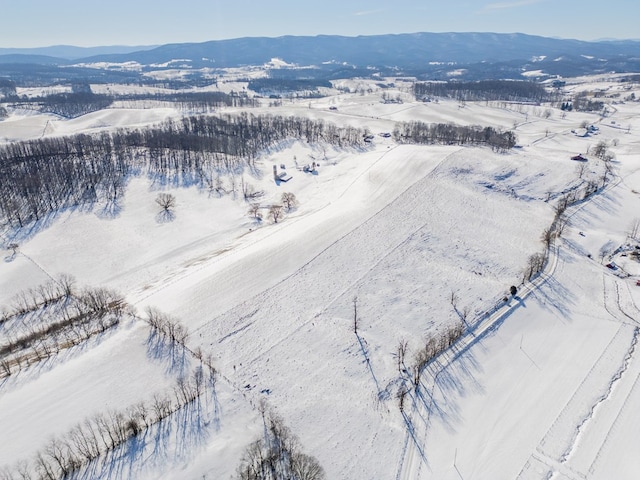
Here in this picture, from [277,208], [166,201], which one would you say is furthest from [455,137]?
[166,201]

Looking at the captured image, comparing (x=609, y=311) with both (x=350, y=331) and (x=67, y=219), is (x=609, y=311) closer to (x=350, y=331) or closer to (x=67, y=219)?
(x=350, y=331)

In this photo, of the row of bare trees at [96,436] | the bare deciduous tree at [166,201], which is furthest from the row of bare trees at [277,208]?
the row of bare trees at [96,436]

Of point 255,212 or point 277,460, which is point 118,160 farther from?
point 277,460

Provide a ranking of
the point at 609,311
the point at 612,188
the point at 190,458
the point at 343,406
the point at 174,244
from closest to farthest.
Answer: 1. the point at 190,458
2. the point at 343,406
3. the point at 609,311
4. the point at 174,244
5. the point at 612,188

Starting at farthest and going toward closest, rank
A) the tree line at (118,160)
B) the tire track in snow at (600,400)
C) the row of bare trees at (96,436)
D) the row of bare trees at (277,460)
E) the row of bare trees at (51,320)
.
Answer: the tree line at (118,160), the row of bare trees at (51,320), the tire track in snow at (600,400), the row of bare trees at (277,460), the row of bare trees at (96,436)

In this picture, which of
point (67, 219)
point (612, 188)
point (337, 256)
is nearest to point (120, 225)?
point (67, 219)

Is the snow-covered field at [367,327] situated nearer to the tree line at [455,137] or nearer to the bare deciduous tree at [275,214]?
the bare deciduous tree at [275,214]

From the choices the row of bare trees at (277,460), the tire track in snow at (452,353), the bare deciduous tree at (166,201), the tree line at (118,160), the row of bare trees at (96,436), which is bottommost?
the tire track in snow at (452,353)
